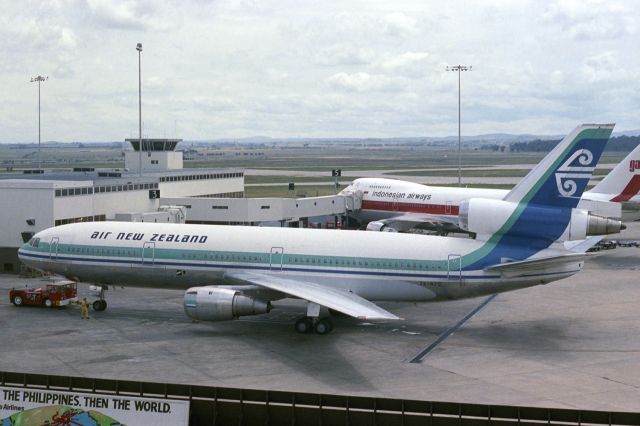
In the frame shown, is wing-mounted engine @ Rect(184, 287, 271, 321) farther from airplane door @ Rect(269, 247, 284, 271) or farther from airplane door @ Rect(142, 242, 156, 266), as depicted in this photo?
airplane door @ Rect(142, 242, 156, 266)

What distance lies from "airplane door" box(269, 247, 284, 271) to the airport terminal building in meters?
23.9

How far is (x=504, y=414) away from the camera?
23453 mm

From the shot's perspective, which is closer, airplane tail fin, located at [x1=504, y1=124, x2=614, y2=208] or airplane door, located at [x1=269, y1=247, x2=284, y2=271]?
airplane tail fin, located at [x1=504, y1=124, x2=614, y2=208]

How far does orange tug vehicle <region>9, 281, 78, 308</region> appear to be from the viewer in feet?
170

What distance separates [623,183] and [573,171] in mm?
34459

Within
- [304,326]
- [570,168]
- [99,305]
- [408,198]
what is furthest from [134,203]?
[570,168]

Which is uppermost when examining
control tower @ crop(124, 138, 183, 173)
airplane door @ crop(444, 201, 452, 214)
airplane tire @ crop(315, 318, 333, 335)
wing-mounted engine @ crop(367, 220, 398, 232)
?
control tower @ crop(124, 138, 183, 173)

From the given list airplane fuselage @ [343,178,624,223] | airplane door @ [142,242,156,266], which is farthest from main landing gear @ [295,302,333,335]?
airplane fuselage @ [343,178,624,223]

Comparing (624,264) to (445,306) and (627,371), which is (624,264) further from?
(627,371)

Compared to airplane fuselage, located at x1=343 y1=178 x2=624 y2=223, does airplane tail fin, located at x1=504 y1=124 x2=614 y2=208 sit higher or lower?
higher

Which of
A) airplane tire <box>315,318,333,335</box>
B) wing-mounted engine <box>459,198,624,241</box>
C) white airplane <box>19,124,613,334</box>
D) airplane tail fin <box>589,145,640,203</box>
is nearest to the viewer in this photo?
white airplane <box>19,124,613,334</box>

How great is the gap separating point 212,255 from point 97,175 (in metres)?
38.0

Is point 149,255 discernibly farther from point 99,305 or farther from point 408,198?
point 408,198

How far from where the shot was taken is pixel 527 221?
4462 centimetres
